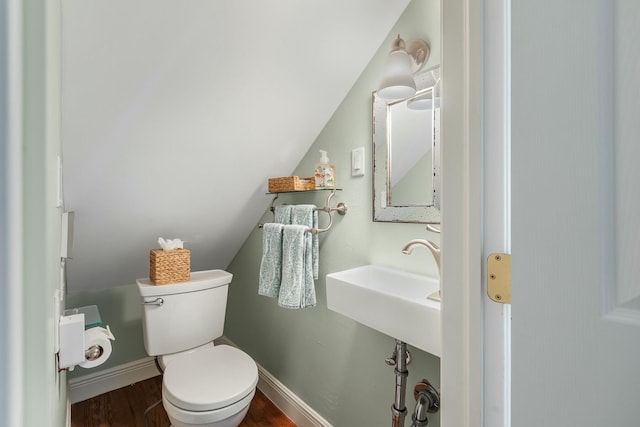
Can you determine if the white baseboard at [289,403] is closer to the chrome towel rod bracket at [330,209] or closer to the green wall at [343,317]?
the green wall at [343,317]

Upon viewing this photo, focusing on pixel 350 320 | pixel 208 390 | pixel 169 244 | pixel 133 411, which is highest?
pixel 169 244

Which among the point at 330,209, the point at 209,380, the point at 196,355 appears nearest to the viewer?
the point at 209,380

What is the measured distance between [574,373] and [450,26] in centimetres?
72

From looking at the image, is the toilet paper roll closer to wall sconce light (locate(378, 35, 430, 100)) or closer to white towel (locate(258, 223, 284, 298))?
white towel (locate(258, 223, 284, 298))

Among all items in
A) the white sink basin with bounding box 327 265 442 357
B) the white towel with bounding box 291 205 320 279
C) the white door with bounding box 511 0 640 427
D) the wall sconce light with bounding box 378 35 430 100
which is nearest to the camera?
the white door with bounding box 511 0 640 427

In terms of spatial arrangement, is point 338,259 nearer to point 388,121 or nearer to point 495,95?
point 388,121

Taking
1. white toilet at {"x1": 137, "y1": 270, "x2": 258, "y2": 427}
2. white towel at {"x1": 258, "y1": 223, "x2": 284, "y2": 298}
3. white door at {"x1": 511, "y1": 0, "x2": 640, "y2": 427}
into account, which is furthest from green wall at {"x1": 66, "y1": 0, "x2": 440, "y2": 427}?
white door at {"x1": 511, "y1": 0, "x2": 640, "y2": 427}

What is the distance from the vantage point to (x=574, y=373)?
0.45 m

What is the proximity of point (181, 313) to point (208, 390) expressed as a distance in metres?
0.54

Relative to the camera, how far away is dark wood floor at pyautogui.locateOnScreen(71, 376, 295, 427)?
5.57 ft

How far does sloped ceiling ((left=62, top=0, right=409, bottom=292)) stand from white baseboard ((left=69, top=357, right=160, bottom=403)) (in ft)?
2.04

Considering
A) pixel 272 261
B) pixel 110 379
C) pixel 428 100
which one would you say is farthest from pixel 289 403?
pixel 428 100

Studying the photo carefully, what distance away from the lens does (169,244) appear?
Result: 1.70m

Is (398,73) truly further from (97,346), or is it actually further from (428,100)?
(97,346)
